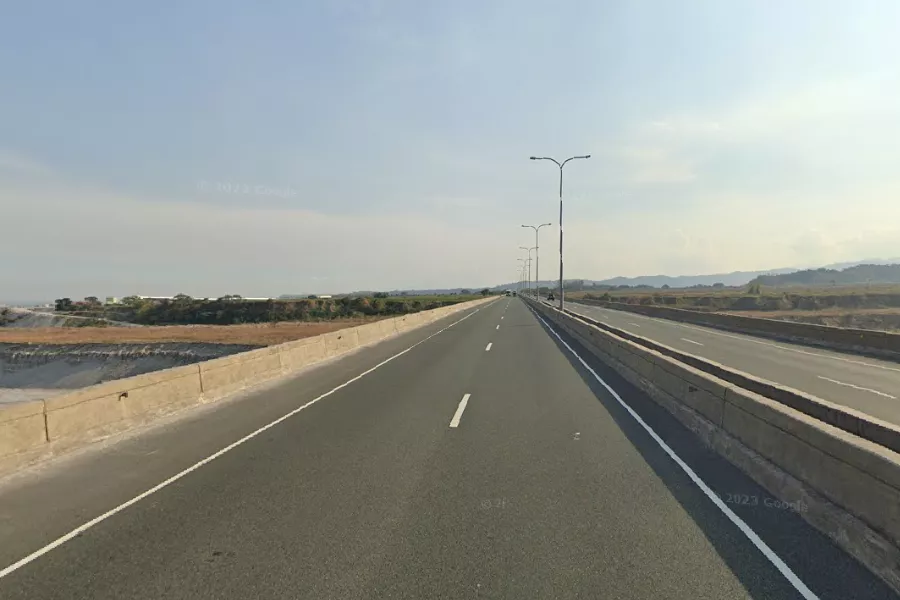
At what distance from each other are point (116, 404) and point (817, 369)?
18.0 meters

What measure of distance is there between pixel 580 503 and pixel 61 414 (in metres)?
7.13

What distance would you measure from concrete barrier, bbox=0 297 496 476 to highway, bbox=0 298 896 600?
425mm

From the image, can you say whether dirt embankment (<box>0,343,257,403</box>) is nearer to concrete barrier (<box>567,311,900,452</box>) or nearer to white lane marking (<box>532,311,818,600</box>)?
concrete barrier (<box>567,311,900,452</box>)

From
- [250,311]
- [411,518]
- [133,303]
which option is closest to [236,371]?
[411,518]

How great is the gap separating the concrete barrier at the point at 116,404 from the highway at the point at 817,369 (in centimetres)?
1286

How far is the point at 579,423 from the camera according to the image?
9.39 meters

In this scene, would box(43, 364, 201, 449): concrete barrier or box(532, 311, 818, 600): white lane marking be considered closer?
box(532, 311, 818, 600): white lane marking

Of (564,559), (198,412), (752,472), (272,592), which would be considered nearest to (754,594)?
(564,559)

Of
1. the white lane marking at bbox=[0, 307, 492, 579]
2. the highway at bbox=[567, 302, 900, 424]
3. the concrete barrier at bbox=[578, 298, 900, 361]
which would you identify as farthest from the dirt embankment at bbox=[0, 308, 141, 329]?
the white lane marking at bbox=[0, 307, 492, 579]

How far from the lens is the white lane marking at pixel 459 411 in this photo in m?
9.41

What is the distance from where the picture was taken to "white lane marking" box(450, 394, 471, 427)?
30.9 feet

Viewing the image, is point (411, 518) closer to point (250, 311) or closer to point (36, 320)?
point (250, 311)

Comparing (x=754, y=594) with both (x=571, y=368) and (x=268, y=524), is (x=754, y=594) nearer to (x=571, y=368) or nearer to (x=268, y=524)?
(x=268, y=524)

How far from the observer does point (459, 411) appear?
410 inches
